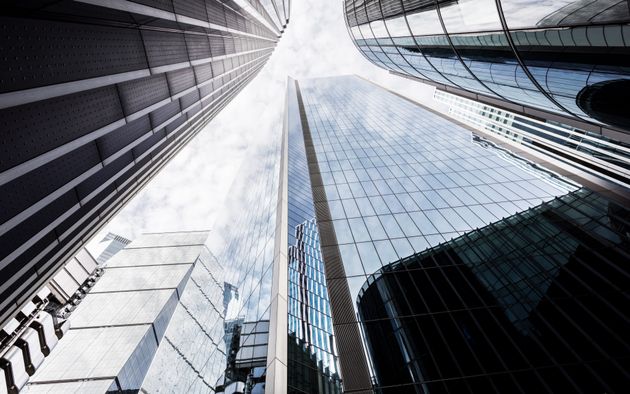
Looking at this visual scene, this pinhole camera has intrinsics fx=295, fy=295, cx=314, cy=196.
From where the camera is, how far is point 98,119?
7.69 m

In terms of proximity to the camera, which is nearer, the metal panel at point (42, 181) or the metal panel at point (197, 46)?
the metal panel at point (42, 181)

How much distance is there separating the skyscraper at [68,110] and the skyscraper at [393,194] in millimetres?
10608

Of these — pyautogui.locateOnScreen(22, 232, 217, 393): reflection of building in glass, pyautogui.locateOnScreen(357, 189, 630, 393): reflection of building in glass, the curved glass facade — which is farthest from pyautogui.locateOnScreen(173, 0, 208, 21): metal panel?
pyautogui.locateOnScreen(22, 232, 217, 393): reflection of building in glass

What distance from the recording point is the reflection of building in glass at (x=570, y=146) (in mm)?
24625

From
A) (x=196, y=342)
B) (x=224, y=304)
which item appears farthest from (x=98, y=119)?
(x=224, y=304)

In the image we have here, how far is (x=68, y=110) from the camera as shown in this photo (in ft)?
21.9

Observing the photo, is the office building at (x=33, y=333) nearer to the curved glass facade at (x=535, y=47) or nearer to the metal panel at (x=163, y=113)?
the metal panel at (x=163, y=113)

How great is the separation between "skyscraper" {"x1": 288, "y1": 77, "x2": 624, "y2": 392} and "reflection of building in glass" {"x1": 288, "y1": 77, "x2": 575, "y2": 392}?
6cm

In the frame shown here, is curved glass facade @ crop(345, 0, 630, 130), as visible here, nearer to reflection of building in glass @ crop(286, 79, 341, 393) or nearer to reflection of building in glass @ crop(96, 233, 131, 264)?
reflection of building in glass @ crop(286, 79, 341, 393)

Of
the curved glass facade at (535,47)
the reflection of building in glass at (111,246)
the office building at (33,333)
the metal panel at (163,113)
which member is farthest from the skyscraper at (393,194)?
the reflection of building in glass at (111,246)

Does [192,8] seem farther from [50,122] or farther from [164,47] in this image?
[50,122]

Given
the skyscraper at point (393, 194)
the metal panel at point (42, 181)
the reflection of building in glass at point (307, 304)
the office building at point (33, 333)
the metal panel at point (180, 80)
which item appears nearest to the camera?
the metal panel at point (42, 181)

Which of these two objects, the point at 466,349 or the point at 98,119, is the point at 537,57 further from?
the point at 98,119

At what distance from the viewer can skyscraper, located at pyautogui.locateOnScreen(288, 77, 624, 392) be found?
15.3 meters
